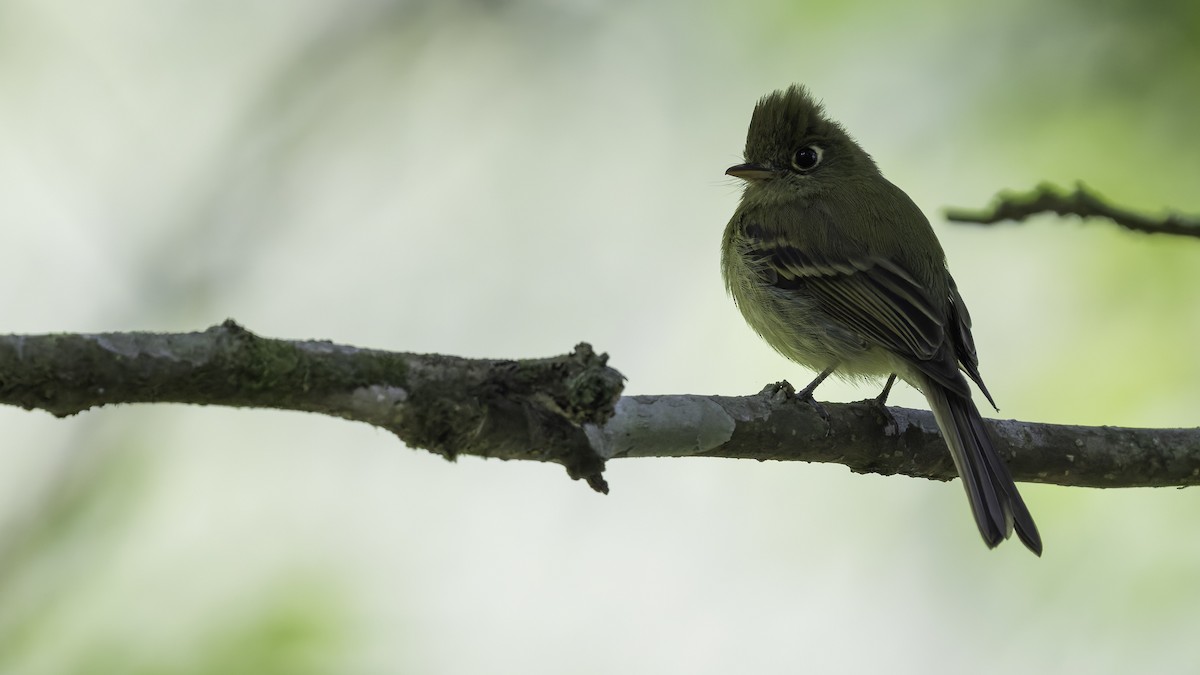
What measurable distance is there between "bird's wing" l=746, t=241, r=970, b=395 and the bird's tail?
0.27 meters

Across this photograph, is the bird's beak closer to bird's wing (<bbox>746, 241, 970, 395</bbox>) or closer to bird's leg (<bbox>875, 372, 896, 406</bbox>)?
bird's wing (<bbox>746, 241, 970, 395</bbox>)

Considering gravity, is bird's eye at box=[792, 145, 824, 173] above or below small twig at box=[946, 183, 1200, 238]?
above

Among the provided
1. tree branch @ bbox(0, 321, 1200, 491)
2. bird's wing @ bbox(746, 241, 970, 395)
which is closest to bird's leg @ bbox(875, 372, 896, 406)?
bird's wing @ bbox(746, 241, 970, 395)

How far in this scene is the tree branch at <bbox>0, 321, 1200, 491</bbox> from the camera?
2.06m

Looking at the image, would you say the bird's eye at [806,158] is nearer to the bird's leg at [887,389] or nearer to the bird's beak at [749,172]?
the bird's beak at [749,172]

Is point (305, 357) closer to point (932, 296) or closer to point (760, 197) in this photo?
point (932, 296)

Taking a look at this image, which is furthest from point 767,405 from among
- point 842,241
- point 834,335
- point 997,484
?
point 842,241

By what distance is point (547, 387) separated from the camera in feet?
8.18

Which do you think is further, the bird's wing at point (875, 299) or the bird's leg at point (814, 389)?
the bird's wing at point (875, 299)

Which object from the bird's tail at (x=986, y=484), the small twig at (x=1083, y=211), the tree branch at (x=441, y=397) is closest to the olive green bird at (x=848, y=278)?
the bird's tail at (x=986, y=484)

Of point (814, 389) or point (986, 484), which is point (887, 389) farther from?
point (986, 484)

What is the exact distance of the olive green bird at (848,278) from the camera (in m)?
3.78

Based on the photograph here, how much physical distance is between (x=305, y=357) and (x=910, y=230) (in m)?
3.47

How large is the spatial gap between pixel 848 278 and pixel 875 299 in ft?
0.64
